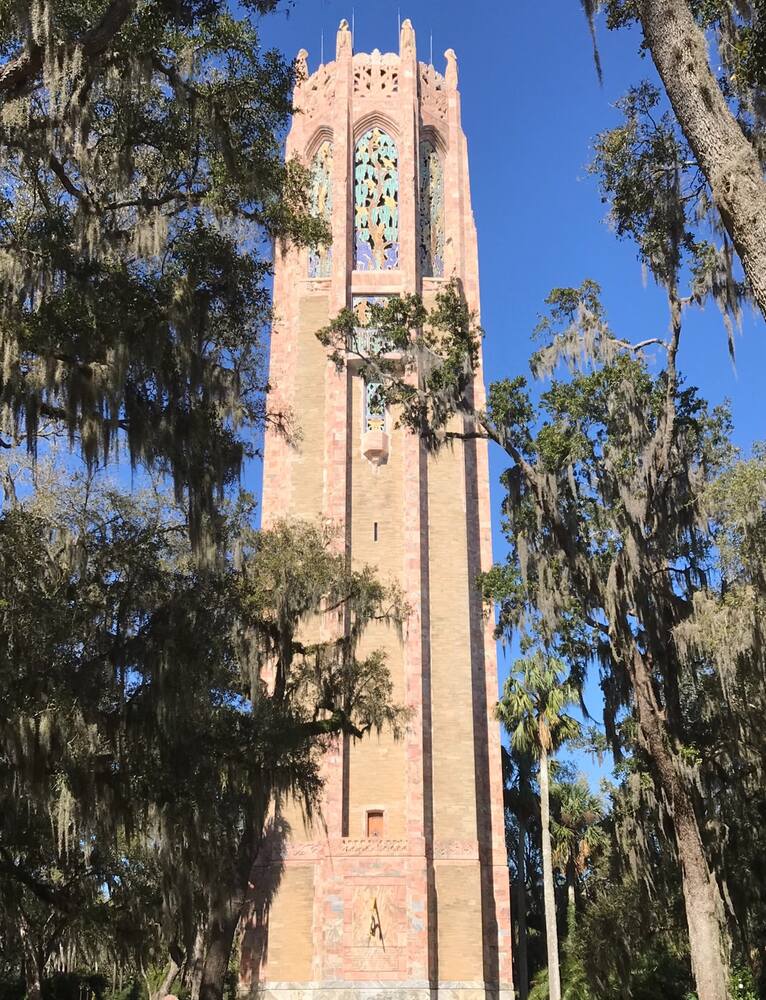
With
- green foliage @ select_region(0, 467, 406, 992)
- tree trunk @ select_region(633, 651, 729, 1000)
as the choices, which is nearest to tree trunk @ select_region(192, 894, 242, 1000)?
green foliage @ select_region(0, 467, 406, 992)

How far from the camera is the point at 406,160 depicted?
36375 mm

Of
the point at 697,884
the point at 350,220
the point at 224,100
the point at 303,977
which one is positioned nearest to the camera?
the point at 224,100

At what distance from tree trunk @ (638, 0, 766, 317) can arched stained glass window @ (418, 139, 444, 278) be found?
1045 inches

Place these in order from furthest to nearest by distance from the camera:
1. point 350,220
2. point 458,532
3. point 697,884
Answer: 1. point 350,220
2. point 458,532
3. point 697,884

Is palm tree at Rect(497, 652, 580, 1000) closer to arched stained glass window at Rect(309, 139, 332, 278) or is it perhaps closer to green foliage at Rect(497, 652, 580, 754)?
green foliage at Rect(497, 652, 580, 754)

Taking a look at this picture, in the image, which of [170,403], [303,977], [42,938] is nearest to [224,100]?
[170,403]

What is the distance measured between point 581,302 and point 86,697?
10022 millimetres

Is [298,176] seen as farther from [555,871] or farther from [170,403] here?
[555,871]

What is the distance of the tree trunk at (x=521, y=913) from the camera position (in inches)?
1292

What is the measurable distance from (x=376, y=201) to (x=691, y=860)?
87.8 feet

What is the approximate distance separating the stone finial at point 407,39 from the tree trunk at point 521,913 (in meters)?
27.1

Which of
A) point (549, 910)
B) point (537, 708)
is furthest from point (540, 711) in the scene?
point (549, 910)

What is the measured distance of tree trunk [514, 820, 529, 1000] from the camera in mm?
32812

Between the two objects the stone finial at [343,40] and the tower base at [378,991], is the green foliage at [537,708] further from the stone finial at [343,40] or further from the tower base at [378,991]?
the stone finial at [343,40]
